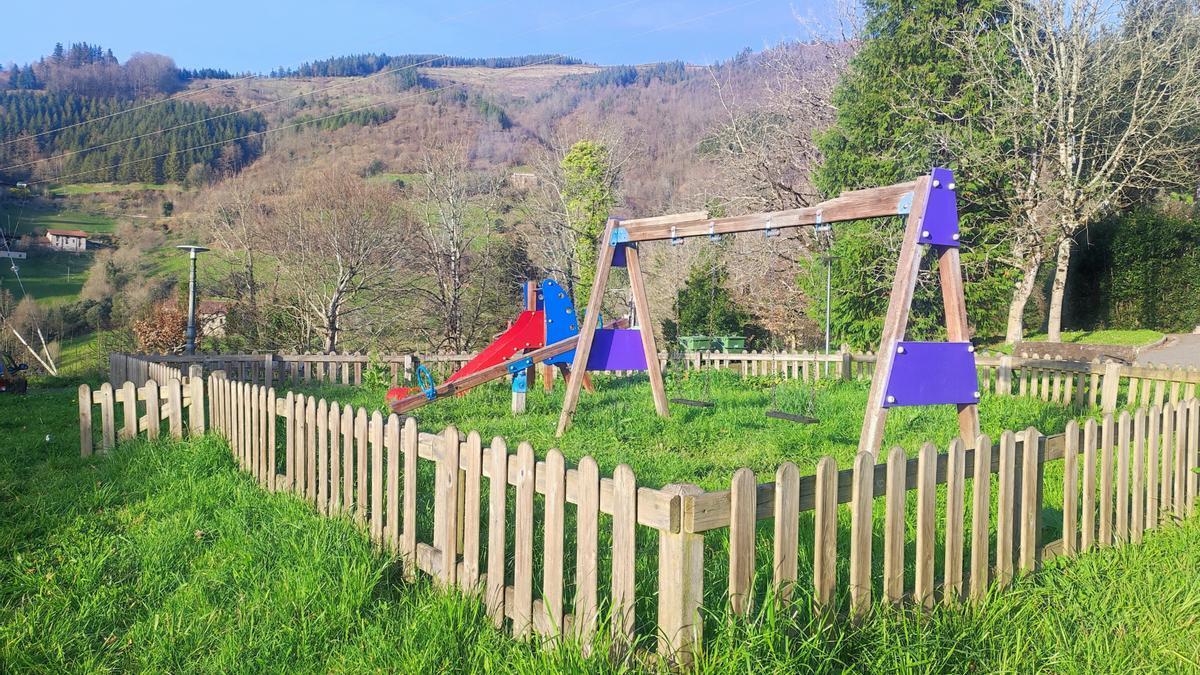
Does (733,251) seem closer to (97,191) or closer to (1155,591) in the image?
(1155,591)

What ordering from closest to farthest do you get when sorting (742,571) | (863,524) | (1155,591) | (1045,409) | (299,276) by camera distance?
(742,571) → (863,524) → (1155,591) → (1045,409) → (299,276)

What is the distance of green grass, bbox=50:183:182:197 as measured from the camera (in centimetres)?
4931

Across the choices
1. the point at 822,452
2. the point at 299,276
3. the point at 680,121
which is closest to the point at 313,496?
the point at 822,452

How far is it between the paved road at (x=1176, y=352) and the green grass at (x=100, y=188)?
52200 millimetres

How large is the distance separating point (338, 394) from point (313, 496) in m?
7.30

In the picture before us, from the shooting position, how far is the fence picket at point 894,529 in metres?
2.91

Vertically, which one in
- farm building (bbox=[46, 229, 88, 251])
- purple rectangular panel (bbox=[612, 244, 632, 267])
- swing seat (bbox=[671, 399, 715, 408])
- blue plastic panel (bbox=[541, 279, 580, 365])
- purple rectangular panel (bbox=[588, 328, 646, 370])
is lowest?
swing seat (bbox=[671, 399, 715, 408])

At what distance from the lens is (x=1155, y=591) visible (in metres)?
3.23

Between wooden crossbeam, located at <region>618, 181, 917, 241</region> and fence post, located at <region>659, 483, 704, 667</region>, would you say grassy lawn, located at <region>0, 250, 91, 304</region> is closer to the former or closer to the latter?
wooden crossbeam, located at <region>618, 181, 917, 241</region>

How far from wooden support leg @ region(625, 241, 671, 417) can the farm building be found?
4141 cm

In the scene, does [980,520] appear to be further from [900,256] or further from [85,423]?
[85,423]

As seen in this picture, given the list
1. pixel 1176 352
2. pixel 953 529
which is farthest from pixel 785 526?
pixel 1176 352

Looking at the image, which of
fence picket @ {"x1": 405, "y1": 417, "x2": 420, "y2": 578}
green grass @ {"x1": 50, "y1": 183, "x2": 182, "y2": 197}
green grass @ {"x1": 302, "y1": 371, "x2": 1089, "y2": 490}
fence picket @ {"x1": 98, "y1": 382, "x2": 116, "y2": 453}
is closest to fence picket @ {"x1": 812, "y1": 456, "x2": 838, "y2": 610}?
fence picket @ {"x1": 405, "y1": 417, "x2": 420, "y2": 578}

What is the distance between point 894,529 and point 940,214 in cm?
305
